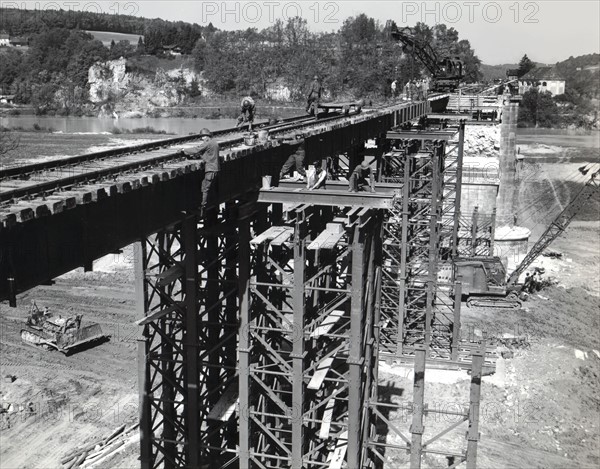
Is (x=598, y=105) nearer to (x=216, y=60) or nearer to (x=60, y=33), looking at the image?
(x=216, y=60)

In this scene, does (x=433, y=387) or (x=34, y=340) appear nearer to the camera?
(x=433, y=387)

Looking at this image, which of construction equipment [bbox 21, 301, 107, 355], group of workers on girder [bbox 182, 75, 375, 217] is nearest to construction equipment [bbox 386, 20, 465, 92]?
construction equipment [bbox 21, 301, 107, 355]

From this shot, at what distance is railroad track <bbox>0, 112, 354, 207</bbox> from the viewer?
26.8ft

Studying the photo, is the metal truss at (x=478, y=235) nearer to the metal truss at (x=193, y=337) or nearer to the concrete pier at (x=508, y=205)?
the concrete pier at (x=508, y=205)

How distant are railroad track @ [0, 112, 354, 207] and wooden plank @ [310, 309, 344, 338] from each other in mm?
3660

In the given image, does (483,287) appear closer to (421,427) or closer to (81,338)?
(81,338)

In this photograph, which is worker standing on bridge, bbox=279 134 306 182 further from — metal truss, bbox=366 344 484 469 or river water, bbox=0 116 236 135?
river water, bbox=0 116 236 135

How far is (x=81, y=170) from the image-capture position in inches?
412

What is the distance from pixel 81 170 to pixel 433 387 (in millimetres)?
15058

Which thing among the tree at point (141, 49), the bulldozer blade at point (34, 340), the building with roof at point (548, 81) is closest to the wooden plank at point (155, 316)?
the bulldozer blade at point (34, 340)

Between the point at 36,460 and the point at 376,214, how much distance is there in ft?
37.8

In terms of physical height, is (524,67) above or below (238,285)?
above

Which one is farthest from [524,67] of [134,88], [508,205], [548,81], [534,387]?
[548,81]

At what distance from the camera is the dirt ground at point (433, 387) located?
1897 centimetres
